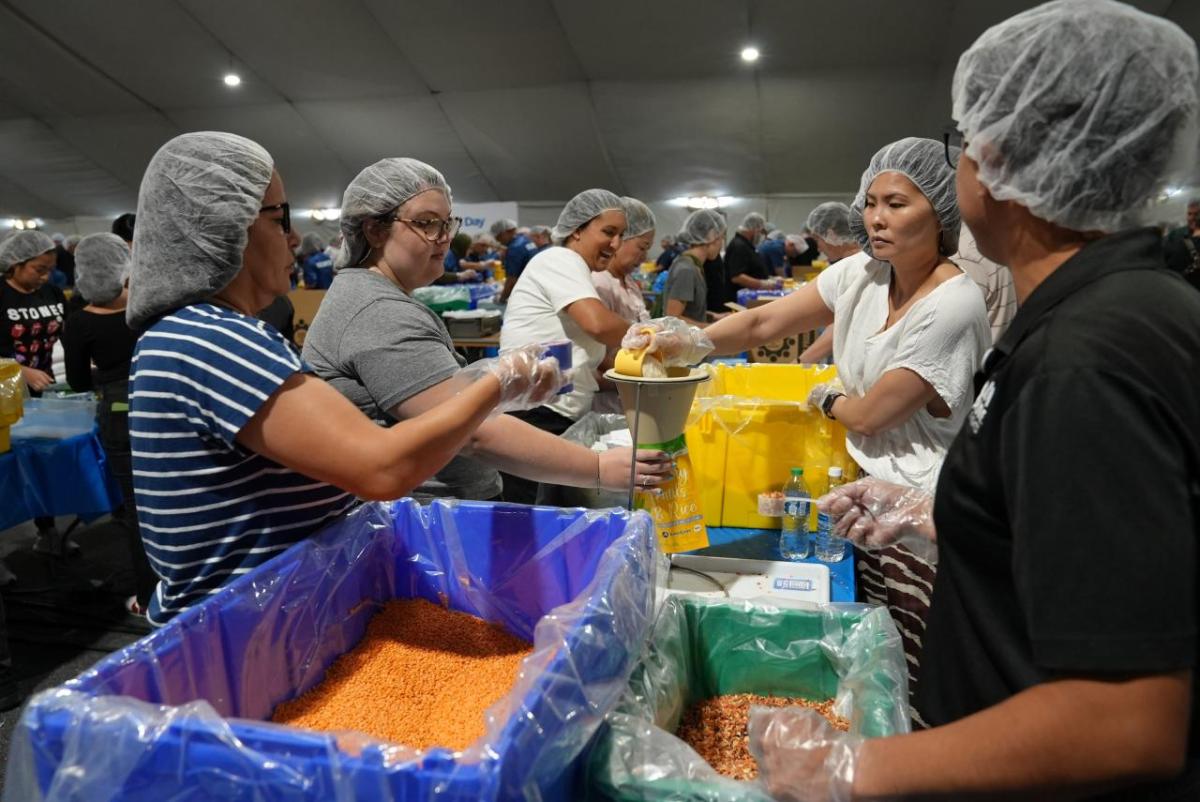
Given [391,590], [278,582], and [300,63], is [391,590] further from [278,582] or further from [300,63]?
[300,63]

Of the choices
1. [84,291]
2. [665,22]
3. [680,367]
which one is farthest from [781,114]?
[680,367]

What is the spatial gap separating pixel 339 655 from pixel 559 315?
194 cm

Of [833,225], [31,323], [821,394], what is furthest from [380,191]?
[833,225]

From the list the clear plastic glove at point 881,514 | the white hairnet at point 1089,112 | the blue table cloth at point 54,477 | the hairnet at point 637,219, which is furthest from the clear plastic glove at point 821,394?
the blue table cloth at point 54,477

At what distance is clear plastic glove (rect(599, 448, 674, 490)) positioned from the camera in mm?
1626

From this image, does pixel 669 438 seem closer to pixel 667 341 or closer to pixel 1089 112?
pixel 667 341

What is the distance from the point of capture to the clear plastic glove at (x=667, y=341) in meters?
1.65

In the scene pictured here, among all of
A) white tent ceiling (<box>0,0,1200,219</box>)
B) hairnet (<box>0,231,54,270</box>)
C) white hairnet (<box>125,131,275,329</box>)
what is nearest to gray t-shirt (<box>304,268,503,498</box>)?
white hairnet (<box>125,131,275,329</box>)

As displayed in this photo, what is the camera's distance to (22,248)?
4672 mm

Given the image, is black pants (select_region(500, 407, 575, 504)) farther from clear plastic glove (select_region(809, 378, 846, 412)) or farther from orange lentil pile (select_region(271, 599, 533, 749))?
orange lentil pile (select_region(271, 599, 533, 749))

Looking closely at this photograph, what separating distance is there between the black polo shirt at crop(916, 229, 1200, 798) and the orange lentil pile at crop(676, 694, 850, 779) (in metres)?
0.47

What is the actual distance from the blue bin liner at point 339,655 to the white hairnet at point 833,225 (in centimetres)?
455

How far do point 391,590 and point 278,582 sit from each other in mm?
319

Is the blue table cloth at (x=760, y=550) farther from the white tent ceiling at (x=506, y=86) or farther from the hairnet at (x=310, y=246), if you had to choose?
the white tent ceiling at (x=506, y=86)
